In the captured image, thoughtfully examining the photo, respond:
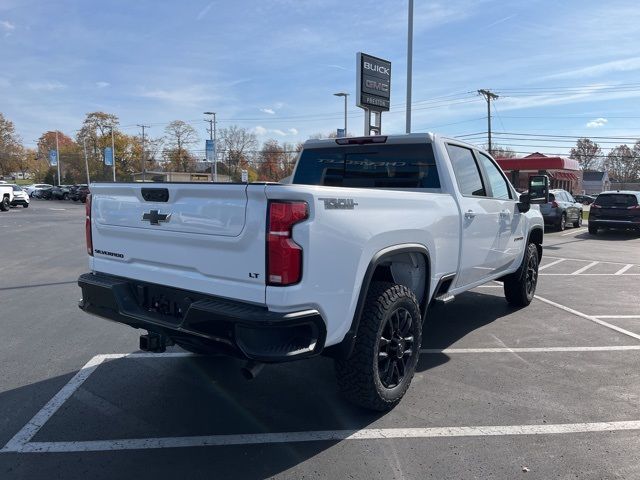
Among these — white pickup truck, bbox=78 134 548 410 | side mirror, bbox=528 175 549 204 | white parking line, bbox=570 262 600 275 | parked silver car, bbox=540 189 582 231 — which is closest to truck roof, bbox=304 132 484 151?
white pickup truck, bbox=78 134 548 410

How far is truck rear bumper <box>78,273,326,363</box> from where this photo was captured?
2795mm

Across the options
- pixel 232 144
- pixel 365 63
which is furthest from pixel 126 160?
pixel 365 63

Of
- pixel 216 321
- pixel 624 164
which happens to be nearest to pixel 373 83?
pixel 216 321

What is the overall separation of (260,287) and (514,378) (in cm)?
270

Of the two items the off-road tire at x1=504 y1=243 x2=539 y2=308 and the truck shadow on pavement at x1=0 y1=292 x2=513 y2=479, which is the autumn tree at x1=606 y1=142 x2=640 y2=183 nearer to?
the off-road tire at x1=504 y1=243 x2=539 y2=308

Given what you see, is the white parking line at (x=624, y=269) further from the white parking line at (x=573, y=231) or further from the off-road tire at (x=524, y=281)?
the white parking line at (x=573, y=231)

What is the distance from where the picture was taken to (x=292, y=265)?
281 cm

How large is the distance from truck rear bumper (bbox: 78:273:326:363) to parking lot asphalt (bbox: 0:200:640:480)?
70 centimetres

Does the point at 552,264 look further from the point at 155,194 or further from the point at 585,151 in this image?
the point at 585,151

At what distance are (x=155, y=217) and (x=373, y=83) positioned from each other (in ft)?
45.1

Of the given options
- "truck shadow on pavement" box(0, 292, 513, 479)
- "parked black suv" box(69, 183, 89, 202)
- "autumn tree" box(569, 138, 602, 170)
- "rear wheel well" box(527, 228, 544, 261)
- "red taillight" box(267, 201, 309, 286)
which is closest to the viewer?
"red taillight" box(267, 201, 309, 286)

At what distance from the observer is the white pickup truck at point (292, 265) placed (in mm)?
2824

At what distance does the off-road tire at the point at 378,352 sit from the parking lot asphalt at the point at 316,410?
0.66ft

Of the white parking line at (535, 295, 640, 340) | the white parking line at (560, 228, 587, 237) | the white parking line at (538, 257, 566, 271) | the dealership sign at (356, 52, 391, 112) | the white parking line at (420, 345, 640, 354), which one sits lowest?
the white parking line at (560, 228, 587, 237)
